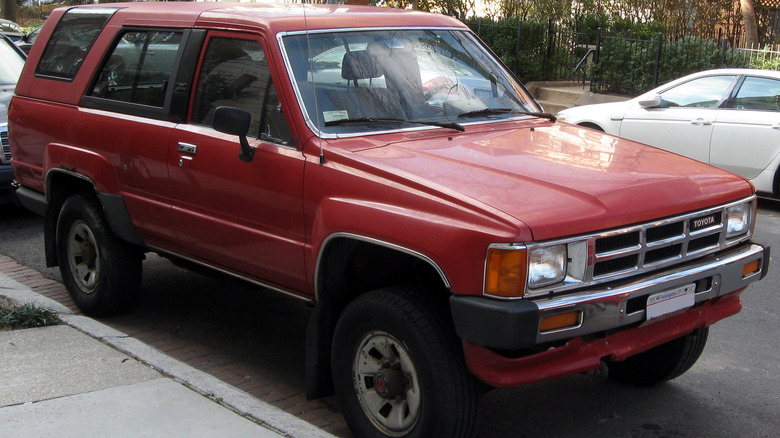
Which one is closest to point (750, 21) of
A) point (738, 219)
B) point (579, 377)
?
point (579, 377)

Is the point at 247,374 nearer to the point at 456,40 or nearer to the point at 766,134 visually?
the point at 456,40

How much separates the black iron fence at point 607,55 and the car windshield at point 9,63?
10798mm

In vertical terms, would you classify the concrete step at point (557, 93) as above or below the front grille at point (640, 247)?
below

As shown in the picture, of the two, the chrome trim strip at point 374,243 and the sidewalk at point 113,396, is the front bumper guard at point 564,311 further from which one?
the sidewalk at point 113,396

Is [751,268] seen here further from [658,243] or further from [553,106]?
[553,106]

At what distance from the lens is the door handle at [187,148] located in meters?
5.12

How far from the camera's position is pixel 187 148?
516 centimetres

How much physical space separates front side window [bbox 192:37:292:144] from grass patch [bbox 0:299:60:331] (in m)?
1.63

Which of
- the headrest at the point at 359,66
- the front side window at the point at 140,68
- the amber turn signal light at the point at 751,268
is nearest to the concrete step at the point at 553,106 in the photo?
the front side window at the point at 140,68

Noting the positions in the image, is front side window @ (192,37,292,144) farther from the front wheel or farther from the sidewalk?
the sidewalk

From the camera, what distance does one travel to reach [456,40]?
18.2 ft

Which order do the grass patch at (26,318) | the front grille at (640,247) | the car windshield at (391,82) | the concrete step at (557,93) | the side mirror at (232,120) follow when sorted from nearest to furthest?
the front grille at (640,247)
the side mirror at (232,120)
the car windshield at (391,82)
the grass patch at (26,318)
the concrete step at (557,93)

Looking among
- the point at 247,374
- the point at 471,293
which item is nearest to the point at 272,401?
the point at 247,374

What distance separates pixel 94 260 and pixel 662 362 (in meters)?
3.74
